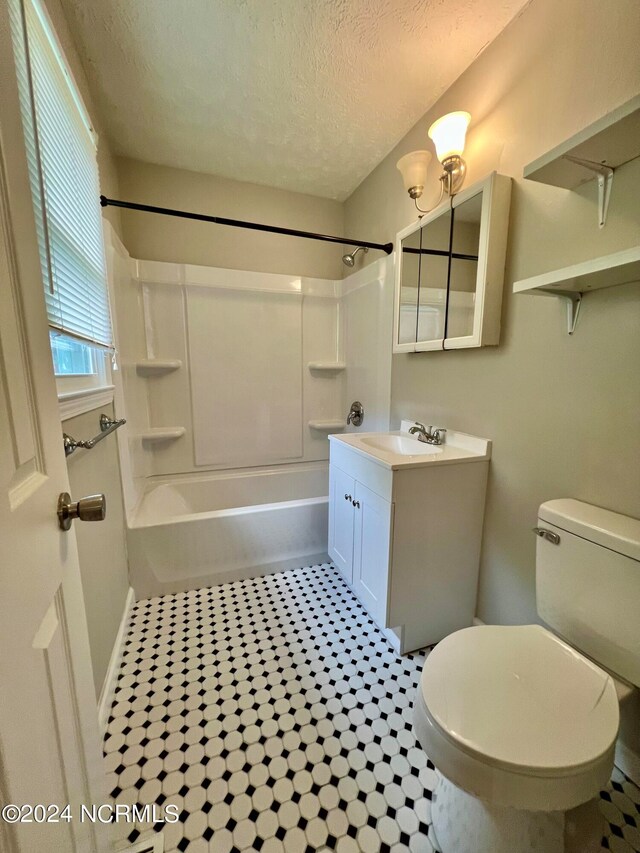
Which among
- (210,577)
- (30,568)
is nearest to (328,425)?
(210,577)

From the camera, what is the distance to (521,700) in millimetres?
816

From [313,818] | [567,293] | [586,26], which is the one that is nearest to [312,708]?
[313,818]

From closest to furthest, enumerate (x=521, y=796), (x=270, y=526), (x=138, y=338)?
1. (x=521, y=796)
2. (x=270, y=526)
3. (x=138, y=338)

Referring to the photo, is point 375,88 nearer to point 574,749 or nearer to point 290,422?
point 290,422

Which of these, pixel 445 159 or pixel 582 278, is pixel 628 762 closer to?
pixel 582 278

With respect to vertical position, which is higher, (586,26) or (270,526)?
(586,26)

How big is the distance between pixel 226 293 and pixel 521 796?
271 cm

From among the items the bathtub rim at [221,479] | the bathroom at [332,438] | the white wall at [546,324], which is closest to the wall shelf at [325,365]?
the bathroom at [332,438]

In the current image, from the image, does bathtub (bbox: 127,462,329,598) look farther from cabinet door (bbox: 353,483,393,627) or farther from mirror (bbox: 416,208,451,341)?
mirror (bbox: 416,208,451,341)

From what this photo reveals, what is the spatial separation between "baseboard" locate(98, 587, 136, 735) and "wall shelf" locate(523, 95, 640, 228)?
7.00ft

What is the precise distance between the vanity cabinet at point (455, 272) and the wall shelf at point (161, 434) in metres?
1.61

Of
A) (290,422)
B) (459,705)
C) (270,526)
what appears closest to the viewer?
(459,705)

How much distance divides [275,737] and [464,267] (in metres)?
1.93

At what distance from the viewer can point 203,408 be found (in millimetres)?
2523
